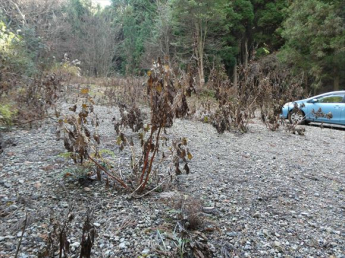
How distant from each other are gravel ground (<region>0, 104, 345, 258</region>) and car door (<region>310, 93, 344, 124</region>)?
5.49 metres

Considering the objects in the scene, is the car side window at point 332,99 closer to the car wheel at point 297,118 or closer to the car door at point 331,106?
the car door at point 331,106

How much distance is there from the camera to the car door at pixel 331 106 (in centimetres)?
805

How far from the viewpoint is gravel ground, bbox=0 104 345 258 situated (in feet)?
5.46

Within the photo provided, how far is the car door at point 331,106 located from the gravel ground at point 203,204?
5.49m

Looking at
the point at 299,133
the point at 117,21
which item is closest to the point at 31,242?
the point at 299,133

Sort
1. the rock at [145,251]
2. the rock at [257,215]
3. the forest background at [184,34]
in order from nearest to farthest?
the rock at [145,251] → the rock at [257,215] → the forest background at [184,34]

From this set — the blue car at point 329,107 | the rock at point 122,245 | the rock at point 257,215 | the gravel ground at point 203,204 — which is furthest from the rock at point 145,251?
the blue car at point 329,107

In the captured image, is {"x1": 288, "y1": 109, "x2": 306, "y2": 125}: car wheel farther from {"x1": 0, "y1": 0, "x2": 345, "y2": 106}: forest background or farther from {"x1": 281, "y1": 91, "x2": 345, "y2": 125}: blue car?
{"x1": 0, "y1": 0, "x2": 345, "y2": 106}: forest background

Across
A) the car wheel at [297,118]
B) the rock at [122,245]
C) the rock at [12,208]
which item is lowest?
the rock at [122,245]

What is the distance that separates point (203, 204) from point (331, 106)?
7.79m

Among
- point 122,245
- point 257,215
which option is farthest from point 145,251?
point 257,215

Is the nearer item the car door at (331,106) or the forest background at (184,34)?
the car door at (331,106)

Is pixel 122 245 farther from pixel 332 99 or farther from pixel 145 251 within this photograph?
pixel 332 99

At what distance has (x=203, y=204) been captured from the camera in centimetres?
214
